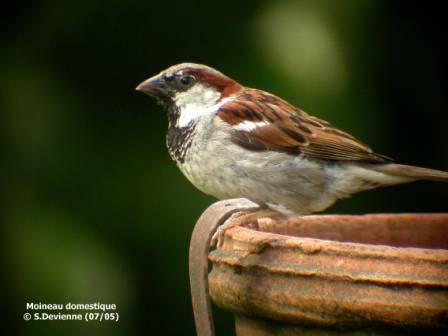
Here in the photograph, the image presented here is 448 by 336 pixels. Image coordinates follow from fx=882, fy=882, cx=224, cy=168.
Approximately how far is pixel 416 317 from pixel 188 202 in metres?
1.25

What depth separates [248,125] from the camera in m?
2.45

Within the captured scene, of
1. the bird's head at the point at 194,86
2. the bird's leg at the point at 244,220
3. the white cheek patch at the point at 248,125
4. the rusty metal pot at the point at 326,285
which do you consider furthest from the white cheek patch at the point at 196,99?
the rusty metal pot at the point at 326,285

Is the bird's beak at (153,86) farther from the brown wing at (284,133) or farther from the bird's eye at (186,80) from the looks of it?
Result: the brown wing at (284,133)

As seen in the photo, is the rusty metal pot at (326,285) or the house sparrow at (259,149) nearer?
the rusty metal pot at (326,285)

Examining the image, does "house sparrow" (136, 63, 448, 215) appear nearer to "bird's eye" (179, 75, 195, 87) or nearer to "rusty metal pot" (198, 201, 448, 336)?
"bird's eye" (179, 75, 195, 87)

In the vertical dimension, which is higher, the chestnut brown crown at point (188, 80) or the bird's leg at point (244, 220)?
the chestnut brown crown at point (188, 80)

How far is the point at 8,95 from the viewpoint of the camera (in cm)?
267

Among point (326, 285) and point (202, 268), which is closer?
point (326, 285)

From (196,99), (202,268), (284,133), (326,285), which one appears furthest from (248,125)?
(326,285)

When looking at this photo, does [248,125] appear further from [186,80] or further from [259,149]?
[186,80]

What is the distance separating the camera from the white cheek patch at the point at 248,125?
242 cm

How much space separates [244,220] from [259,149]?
370 mm

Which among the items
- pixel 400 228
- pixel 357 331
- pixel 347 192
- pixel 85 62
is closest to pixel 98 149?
pixel 85 62

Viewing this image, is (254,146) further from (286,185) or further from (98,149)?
(98,149)
